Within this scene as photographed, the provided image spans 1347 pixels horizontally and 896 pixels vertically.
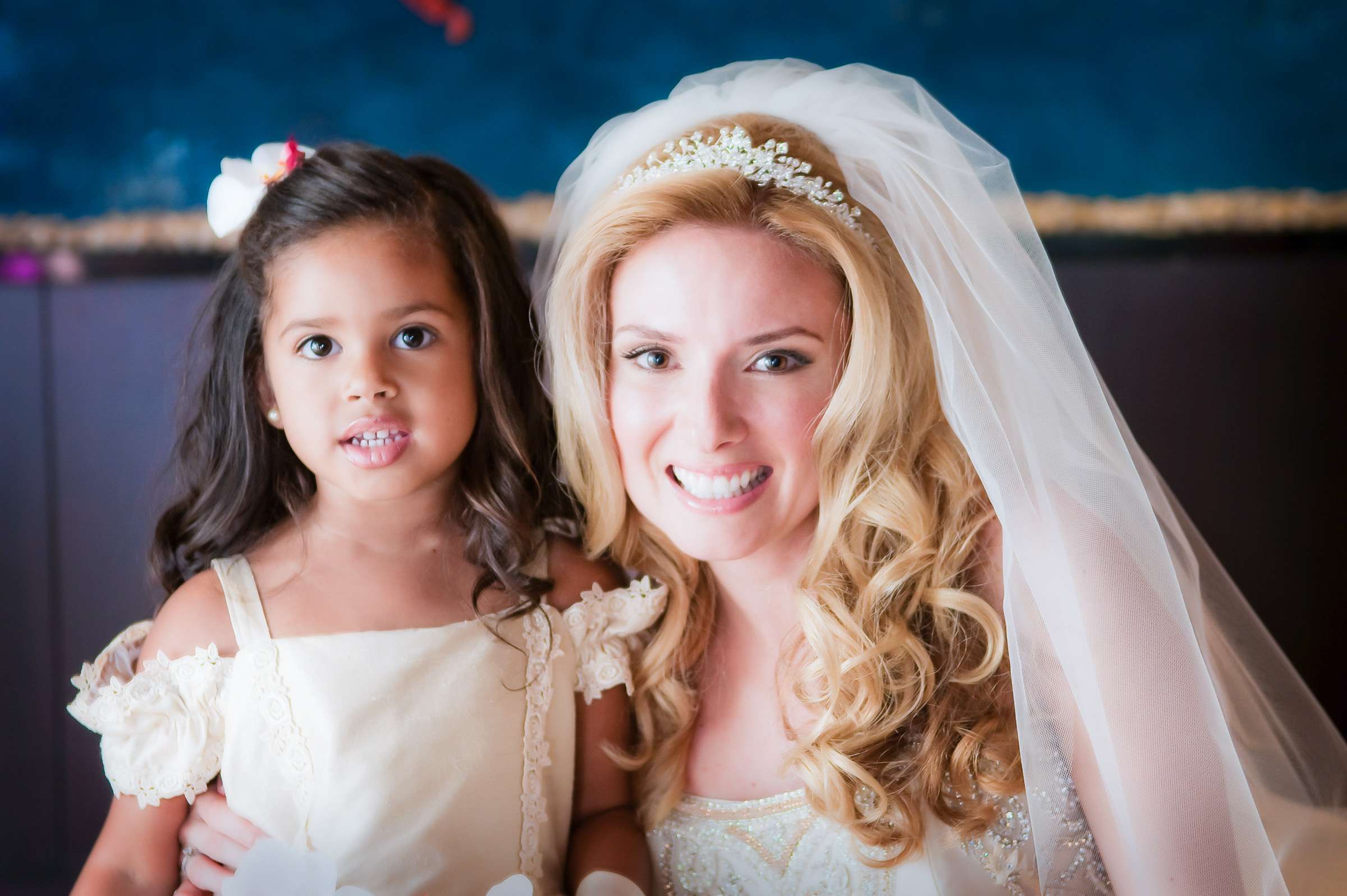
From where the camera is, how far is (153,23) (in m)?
2.54

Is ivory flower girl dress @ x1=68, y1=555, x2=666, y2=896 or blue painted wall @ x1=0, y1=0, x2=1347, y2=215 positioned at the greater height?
blue painted wall @ x1=0, y1=0, x2=1347, y2=215

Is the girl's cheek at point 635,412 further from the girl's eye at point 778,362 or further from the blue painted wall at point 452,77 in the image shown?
the blue painted wall at point 452,77

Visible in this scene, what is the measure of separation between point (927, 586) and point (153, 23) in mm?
2340

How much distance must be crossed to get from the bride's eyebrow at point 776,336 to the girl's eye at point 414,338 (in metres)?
0.51

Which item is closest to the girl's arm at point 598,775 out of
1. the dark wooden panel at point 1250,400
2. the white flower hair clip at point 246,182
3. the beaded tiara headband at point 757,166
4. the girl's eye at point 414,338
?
the girl's eye at point 414,338

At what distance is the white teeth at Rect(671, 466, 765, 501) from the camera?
1500mm

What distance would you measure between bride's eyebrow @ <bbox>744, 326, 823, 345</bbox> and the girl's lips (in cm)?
56

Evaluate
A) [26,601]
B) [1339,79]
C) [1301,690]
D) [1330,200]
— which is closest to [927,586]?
[1301,690]

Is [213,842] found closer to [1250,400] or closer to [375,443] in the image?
[375,443]

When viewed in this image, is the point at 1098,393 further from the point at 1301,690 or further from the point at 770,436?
the point at 1301,690

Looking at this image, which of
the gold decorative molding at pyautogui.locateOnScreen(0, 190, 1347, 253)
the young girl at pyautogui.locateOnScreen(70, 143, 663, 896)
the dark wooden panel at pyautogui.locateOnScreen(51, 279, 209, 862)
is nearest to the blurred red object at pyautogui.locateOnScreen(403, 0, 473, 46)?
the gold decorative molding at pyautogui.locateOnScreen(0, 190, 1347, 253)

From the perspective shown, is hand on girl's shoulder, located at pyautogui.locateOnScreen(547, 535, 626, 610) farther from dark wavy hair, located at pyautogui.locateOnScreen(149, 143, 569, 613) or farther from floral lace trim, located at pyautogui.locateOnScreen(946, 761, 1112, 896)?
floral lace trim, located at pyautogui.locateOnScreen(946, 761, 1112, 896)

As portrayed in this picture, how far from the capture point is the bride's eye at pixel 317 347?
5.12 feet

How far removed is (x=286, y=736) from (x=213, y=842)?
0.19m
